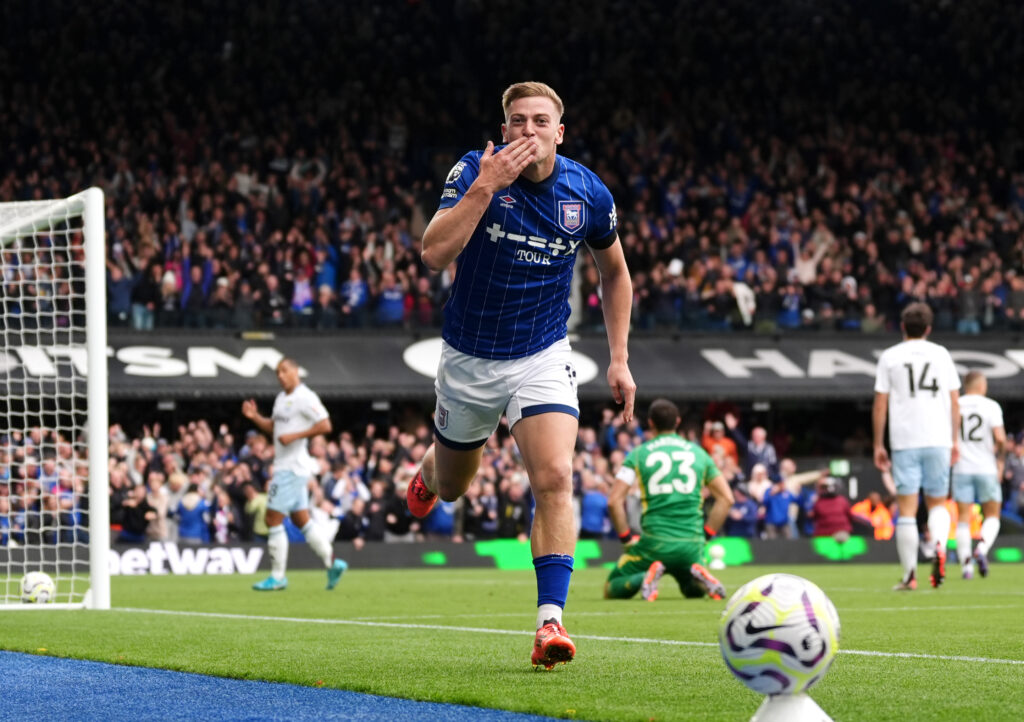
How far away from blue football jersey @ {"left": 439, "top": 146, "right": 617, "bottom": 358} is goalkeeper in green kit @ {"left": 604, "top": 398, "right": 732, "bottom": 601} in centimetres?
543

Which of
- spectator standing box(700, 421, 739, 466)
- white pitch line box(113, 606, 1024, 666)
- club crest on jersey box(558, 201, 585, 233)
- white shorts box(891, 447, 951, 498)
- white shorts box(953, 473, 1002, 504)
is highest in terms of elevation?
club crest on jersey box(558, 201, 585, 233)

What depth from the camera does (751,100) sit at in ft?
105

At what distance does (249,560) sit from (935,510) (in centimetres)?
1045

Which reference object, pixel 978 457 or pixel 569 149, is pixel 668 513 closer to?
pixel 978 457

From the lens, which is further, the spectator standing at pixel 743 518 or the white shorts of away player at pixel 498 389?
the spectator standing at pixel 743 518

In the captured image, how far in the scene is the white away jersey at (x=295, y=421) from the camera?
45.0 feet

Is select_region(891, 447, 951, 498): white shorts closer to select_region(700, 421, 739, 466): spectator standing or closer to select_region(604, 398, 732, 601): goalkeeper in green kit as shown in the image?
select_region(604, 398, 732, 601): goalkeeper in green kit

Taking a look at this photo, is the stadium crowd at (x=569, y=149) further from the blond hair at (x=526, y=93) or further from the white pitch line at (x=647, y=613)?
the blond hair at (x=526, y=93)

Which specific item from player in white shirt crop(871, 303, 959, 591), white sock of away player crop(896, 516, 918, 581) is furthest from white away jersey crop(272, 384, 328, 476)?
white sock of away player crop(896, 516, 918, 581)

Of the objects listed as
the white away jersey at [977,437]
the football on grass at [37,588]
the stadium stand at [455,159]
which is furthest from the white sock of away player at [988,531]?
the football on grass at [37,588]

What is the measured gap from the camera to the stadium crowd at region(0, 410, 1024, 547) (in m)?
20.2

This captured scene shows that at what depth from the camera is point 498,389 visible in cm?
627

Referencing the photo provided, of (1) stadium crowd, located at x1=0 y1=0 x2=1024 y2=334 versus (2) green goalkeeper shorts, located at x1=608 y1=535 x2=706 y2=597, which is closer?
(2) green goalkeeper shorts, located at x1=608 y1=535 x2=706 y2=597

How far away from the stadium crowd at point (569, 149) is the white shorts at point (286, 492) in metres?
9.77
